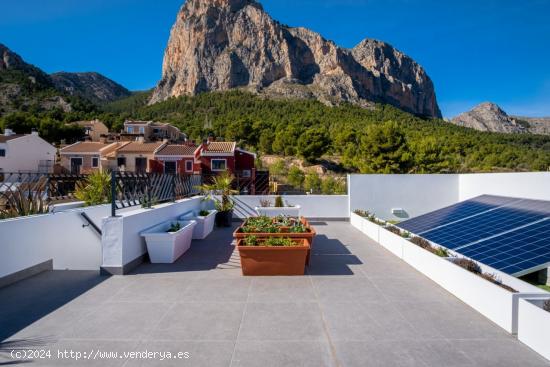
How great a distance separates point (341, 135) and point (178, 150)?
19970mm

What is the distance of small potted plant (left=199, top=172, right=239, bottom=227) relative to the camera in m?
10.2

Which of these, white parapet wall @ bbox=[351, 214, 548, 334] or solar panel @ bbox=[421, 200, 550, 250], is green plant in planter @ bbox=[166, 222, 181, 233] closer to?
white parapet wall @ bbox=[351, 214, 548, 334]

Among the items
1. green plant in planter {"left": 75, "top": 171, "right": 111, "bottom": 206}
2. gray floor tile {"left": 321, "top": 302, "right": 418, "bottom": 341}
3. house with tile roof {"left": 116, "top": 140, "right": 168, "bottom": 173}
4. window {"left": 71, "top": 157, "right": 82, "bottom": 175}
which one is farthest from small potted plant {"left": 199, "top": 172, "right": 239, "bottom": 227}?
window {"left": 71, "top": 157, "right": 82, "bottom": 175}

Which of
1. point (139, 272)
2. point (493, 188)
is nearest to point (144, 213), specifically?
point (139, 272)

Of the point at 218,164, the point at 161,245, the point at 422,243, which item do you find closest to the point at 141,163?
the point at 218,164

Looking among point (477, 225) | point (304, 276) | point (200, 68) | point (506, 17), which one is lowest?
point (304, 276)

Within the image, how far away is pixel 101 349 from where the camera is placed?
9.48ft

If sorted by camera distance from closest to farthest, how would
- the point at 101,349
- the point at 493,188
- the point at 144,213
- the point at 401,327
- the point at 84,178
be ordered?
the point at 101,349, the point at 401,327, the point at 144,213, the point at 84,178, the point at 493,188

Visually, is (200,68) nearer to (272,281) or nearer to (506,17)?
(506,17)

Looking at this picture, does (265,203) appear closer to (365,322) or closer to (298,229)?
(298,229)

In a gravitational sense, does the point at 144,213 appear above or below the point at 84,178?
below

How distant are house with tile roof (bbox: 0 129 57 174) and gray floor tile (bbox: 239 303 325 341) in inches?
1300

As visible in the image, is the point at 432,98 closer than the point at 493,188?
No

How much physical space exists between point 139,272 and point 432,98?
468 feet
